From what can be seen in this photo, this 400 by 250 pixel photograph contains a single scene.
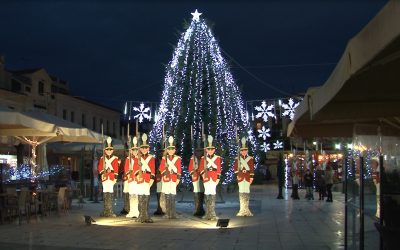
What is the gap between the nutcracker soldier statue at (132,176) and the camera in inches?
655

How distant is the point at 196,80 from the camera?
23.4 metres

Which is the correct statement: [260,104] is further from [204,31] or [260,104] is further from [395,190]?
[395,190]

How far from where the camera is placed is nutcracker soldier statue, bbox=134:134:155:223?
53.2 ft

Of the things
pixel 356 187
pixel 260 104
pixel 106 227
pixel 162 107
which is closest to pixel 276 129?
pixel 260 104

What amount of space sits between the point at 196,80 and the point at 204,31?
2155 mm

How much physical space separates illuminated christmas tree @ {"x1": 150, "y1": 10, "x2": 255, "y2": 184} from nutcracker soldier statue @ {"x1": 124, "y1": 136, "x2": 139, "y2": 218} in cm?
586

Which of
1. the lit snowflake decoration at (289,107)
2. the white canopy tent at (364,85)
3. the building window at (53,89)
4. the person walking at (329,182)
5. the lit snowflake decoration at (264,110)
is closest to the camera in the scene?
the white canopy tent at (364,85)

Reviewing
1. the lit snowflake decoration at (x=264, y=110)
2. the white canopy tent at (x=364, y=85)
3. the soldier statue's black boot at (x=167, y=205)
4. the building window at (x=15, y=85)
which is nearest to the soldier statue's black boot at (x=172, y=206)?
the soldier statue's black boot at (x=167, y=205)

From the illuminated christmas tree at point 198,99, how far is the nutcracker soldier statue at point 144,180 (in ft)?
21.8

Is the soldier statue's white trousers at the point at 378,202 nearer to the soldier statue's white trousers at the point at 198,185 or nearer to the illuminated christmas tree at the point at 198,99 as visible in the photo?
the soldier statue's white trousers at the point at 198,185

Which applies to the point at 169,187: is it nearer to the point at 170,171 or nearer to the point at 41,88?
the point at 170,171

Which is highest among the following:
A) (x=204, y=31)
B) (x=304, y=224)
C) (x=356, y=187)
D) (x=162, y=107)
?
(x=204, y=31)

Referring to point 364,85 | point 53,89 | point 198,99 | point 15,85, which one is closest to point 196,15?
point 198,99

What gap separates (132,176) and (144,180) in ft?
1.83
